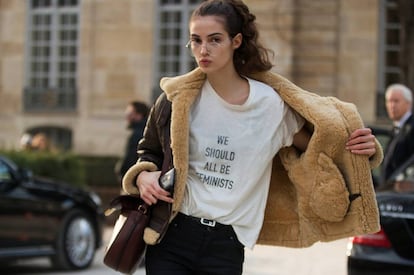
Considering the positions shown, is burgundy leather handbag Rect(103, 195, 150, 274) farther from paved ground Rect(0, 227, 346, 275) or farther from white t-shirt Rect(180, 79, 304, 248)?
paved ground Rect(0, 227, 346, 275)

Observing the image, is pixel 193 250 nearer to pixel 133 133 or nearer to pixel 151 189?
pixel 151 189

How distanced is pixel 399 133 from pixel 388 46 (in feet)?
37.1

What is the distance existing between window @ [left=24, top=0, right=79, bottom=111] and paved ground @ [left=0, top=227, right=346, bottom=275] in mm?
10140

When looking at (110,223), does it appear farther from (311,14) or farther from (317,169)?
(317,169)

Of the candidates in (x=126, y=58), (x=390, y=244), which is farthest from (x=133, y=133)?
(x=126, y=58)

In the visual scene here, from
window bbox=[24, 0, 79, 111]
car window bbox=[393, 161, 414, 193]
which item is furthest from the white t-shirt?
window bbox=[24, 0, 79, 111]

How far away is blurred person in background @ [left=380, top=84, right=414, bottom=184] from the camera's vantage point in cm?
931

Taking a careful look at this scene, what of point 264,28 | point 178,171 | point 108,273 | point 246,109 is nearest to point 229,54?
point 246,109

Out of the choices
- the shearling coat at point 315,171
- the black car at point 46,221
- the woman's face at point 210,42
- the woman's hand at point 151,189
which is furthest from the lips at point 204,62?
the black car at point 46,221

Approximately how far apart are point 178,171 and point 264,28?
53.5 ft

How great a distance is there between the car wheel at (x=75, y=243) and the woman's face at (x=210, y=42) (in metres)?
7.09

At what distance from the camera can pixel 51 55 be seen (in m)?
23.0

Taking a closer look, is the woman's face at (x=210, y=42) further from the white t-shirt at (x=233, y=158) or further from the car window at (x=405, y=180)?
the car window at (x=405, y=180)

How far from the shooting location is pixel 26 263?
1213 centimetres
